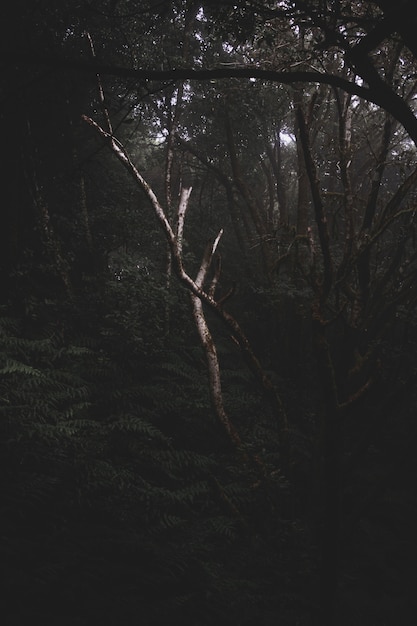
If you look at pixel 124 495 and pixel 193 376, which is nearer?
pixel 124 495

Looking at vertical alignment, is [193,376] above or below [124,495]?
above

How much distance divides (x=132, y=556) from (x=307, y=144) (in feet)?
12.1

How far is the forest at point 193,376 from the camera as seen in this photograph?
309 cm

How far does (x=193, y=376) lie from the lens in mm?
7016

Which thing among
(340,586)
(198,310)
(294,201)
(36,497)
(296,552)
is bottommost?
(340,586)

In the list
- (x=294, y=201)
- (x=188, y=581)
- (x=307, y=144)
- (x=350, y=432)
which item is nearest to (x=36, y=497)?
(x=188, y=581)

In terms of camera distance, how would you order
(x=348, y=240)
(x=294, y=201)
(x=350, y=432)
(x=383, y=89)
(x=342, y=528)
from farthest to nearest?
(x=294, y=201), (x=350, y=432), (x=348, y=240), (x=342, y=528), (x=383, y=89)

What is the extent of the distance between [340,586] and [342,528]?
66 cm

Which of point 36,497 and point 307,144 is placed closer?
point 307,144

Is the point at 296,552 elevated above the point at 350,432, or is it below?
below

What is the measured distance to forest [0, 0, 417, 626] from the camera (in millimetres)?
3094

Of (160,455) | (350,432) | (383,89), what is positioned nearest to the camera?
(383,89)

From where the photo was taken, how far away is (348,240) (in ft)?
17.9

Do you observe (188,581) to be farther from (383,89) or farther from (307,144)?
(383,89)
